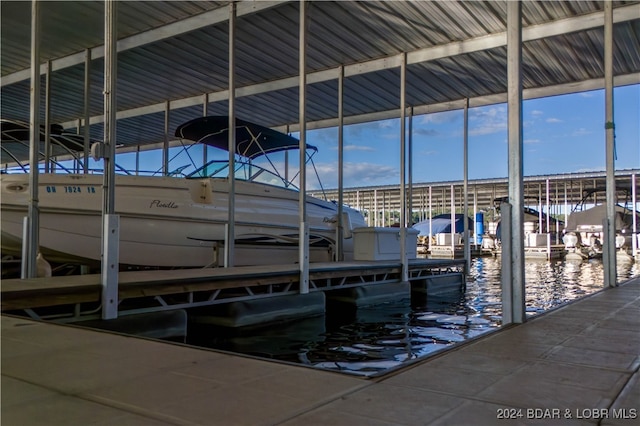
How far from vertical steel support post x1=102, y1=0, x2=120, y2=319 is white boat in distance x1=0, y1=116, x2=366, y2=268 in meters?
1.93

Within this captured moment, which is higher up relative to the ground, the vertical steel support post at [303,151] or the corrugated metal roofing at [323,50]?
the corrugated metal roofing at [323,50]

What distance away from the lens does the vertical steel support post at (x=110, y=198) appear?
15.1 feet

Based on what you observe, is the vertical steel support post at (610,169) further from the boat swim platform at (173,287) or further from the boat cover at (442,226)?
the boat cover at (442,226)

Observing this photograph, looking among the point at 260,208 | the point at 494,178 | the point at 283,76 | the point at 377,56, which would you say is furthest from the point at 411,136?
the point at 494,178

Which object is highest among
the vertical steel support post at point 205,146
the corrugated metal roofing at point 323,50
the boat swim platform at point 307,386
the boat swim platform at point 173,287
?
the corrugated metal roofing at point 323,50

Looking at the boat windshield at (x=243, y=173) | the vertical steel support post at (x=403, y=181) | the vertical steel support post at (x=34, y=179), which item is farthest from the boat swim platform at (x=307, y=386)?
the vertical steel support post at (x=403, y=181)

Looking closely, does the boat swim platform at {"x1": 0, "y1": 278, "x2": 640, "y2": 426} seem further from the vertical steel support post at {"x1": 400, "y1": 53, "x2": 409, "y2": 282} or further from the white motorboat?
the white motorboat

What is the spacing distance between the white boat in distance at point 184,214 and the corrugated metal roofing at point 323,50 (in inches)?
53.0

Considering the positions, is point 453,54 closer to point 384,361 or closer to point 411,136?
point 411,136

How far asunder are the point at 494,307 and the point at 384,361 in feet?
13.8

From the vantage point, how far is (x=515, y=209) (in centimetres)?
421

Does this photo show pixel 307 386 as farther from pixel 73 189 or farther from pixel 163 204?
pixel 73 189

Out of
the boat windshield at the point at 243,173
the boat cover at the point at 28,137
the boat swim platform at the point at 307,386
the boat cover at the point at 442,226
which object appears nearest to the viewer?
the boat swim platform at the point at 307,386

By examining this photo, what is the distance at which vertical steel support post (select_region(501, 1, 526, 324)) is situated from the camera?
421cm
